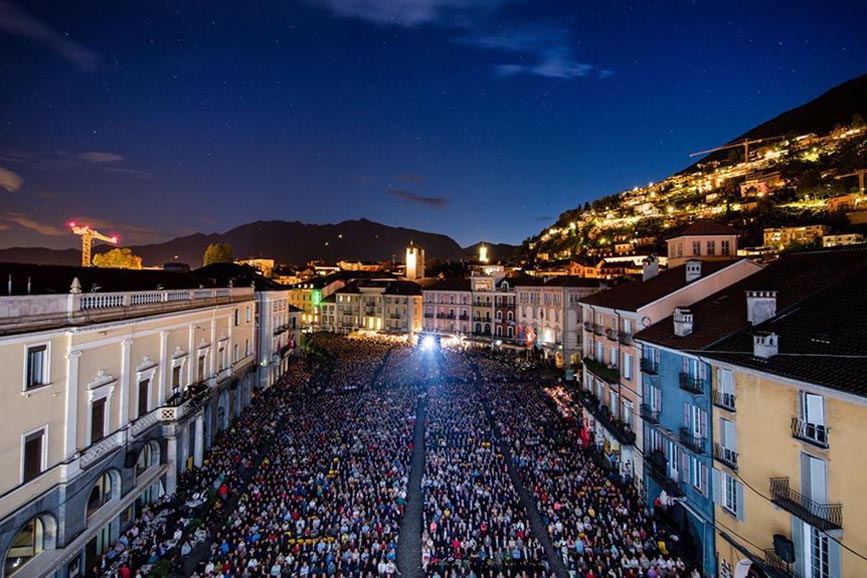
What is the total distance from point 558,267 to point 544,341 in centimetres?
6702

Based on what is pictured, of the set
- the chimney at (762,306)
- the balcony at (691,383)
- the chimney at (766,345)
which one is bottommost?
the balcony at (691,383)

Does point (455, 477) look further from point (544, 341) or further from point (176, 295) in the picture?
point (544, 341)

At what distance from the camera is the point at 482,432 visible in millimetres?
33812

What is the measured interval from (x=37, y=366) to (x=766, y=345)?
947 inches

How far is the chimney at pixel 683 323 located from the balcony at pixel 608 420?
7.76 metres

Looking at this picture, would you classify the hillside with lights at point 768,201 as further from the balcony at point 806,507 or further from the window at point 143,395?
the window at point 143,395

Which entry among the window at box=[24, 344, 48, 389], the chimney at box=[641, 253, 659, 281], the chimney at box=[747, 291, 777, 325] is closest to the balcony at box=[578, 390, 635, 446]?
the chimney at box=[641, 253, 659, 281]

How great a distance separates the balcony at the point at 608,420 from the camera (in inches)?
1058

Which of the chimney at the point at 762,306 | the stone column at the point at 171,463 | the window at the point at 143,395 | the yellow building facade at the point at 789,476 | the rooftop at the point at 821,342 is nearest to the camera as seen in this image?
the yellow building facade at the point at 789,476

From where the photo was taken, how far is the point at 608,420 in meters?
29.6

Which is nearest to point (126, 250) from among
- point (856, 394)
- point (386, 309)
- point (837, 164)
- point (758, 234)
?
point (386, 309)

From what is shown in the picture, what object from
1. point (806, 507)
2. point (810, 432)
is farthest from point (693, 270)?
point (806, 507)

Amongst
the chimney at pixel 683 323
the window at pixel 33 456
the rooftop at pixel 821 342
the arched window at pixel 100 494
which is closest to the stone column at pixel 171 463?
the arched window at pixel 100 494

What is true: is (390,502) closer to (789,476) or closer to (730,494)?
(730,494)
